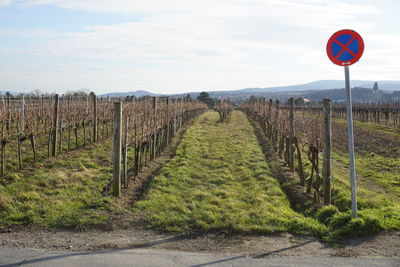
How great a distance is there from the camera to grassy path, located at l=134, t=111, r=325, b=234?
5.66 meters

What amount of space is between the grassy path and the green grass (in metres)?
0.91

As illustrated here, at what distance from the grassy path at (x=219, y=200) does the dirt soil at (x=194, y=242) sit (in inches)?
12.0

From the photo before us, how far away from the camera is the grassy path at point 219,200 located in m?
5.66

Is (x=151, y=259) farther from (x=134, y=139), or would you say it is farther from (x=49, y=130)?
(x=49, y=130)

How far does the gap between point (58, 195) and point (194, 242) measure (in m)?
3.36

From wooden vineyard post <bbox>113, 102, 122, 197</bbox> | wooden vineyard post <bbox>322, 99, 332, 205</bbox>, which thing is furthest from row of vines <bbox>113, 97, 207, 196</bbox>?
wooden vineyard post <bbox>322, 99, 332, 205</bbox>

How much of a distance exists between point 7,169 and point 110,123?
10468 millimetres

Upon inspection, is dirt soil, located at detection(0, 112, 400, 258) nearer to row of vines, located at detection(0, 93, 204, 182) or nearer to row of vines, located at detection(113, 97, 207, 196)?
row of vines, located at detection(113, 97, 207, 196)

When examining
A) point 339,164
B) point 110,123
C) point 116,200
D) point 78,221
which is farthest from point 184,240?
point 110,123

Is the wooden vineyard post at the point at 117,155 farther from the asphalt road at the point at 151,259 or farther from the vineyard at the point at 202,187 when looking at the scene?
the asphalt road at the point at 151,259

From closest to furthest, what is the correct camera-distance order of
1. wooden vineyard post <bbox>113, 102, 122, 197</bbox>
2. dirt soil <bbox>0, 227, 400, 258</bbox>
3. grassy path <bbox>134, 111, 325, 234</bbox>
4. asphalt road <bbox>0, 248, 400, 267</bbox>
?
asphalt road <bbox>0, 248, 400, 267</bbox> → dirt soil <bbox>0, 227, 400, 258</bbox> → grassy path <bbox>134, 111, 325, 234</bbox> → wooden vineyard post <bbox>113, 102, 122, 197</bbox>

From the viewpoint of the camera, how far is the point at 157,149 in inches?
514

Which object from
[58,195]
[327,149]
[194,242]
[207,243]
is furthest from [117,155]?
[327,149]

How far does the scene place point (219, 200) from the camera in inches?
278
